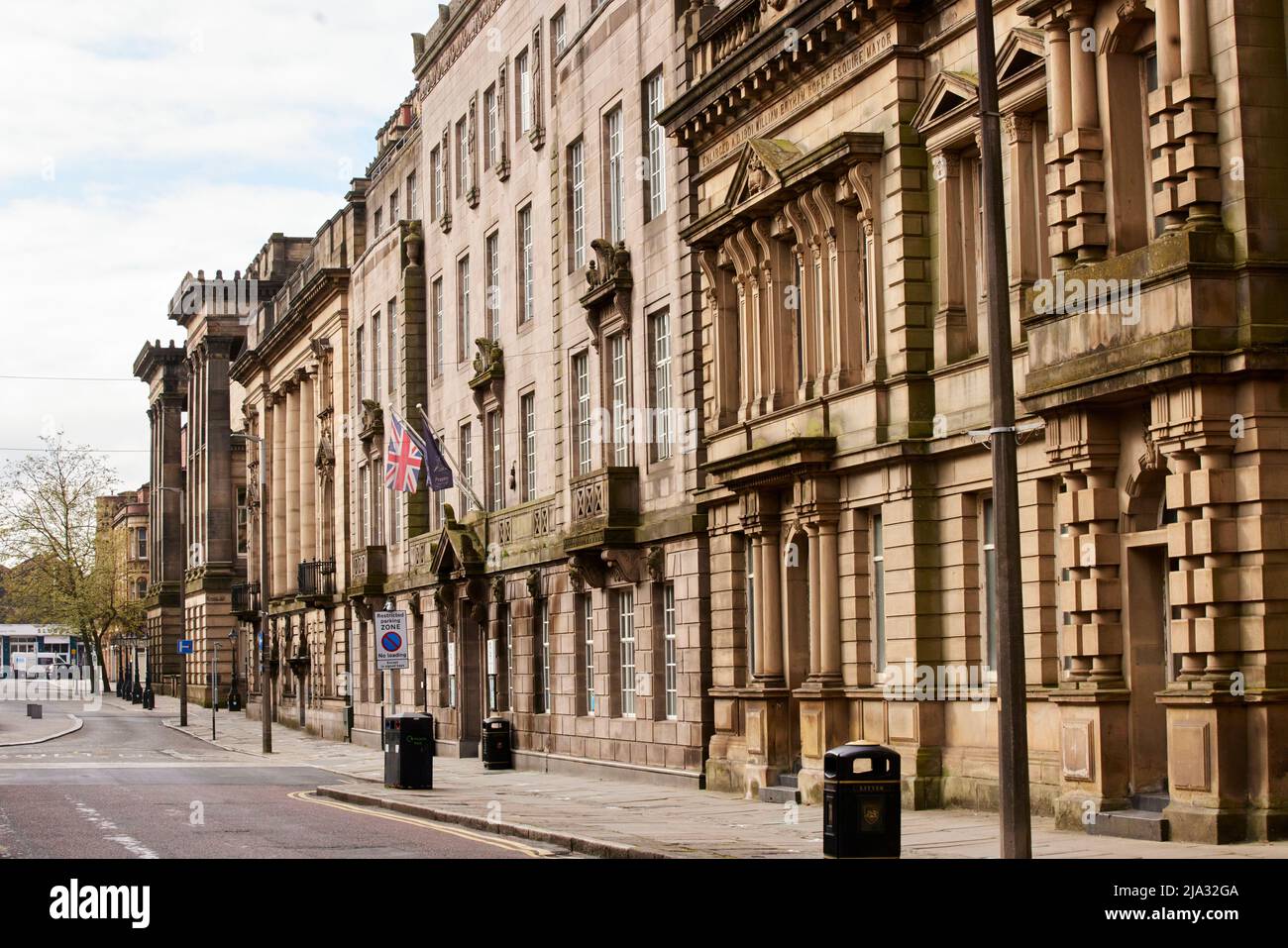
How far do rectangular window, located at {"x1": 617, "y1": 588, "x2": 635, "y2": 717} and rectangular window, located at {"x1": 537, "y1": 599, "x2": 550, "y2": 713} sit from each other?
4768 millimetres

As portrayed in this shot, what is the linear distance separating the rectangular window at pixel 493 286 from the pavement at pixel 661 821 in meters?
11.1

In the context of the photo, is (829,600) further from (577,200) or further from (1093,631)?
(577,200)

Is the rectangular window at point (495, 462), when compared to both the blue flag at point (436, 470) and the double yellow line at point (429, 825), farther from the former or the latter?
the double yellow line at point (429, 825)

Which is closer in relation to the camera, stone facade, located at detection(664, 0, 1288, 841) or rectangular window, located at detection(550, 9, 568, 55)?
stone facade, located at detection(664, 0, 1288, 841)

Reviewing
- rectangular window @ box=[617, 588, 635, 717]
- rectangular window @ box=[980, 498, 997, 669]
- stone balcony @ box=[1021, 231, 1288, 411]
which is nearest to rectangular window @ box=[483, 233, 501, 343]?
rectangular window @ box=[617, 588, 635, 717]

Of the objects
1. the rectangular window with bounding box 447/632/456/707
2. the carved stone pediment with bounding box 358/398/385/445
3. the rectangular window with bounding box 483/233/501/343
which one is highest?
the rectangular window with bounding box 483/233/501/343

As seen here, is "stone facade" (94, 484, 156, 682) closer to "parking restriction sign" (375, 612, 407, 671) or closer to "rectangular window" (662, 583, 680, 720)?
"parking restriction sign" (375, 612, 407, 671)

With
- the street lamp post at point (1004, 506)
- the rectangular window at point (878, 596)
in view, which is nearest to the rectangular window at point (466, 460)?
the rectangular window at point (878, 596)

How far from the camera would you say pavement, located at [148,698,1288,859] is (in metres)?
19.7

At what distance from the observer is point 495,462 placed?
47.0m

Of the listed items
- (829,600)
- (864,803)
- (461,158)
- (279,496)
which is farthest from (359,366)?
(864,803)

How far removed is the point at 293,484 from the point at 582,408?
38853 millimetres

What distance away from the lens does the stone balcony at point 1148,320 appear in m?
19.2

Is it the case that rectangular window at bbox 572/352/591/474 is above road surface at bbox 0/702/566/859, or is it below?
above
